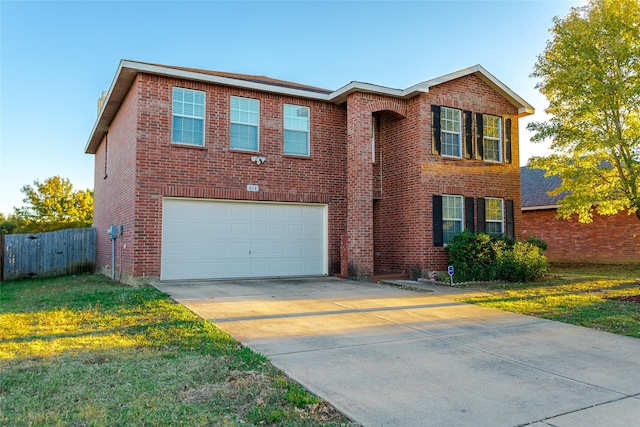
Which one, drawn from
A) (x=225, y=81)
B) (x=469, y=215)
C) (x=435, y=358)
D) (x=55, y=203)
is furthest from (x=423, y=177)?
(x=55, y=203)

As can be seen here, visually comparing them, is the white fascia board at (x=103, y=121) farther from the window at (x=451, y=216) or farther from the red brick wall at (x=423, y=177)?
the window at (x=451, y=216)

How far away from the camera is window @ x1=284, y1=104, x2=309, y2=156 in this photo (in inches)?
547

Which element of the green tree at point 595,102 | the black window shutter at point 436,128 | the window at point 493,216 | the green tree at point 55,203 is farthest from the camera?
the green tree at point 55,203

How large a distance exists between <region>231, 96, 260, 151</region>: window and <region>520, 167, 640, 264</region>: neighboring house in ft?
44.9

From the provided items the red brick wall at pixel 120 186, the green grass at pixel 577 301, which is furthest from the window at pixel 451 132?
the red brick wall at pixel 120 186

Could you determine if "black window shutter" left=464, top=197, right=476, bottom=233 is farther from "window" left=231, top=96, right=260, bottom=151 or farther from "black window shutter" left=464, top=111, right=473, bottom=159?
"window" left=231, top=96, right=260, bottom=151

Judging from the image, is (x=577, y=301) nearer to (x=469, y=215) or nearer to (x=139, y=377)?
(x=469, y=215)

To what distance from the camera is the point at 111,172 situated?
51.5 feet

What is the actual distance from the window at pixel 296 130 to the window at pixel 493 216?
6.27 metres

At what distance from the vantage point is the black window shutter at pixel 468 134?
14.9m

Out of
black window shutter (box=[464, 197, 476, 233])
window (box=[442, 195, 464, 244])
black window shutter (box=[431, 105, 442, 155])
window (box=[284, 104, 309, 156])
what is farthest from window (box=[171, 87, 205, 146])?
black window shutter (box=[464, 197, 476, 233])

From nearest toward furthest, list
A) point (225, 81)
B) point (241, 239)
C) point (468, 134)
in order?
point (225, 81) < point (241, 239) < point (468, 134)

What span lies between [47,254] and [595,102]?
17963 mm

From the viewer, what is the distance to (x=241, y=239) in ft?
43.1
